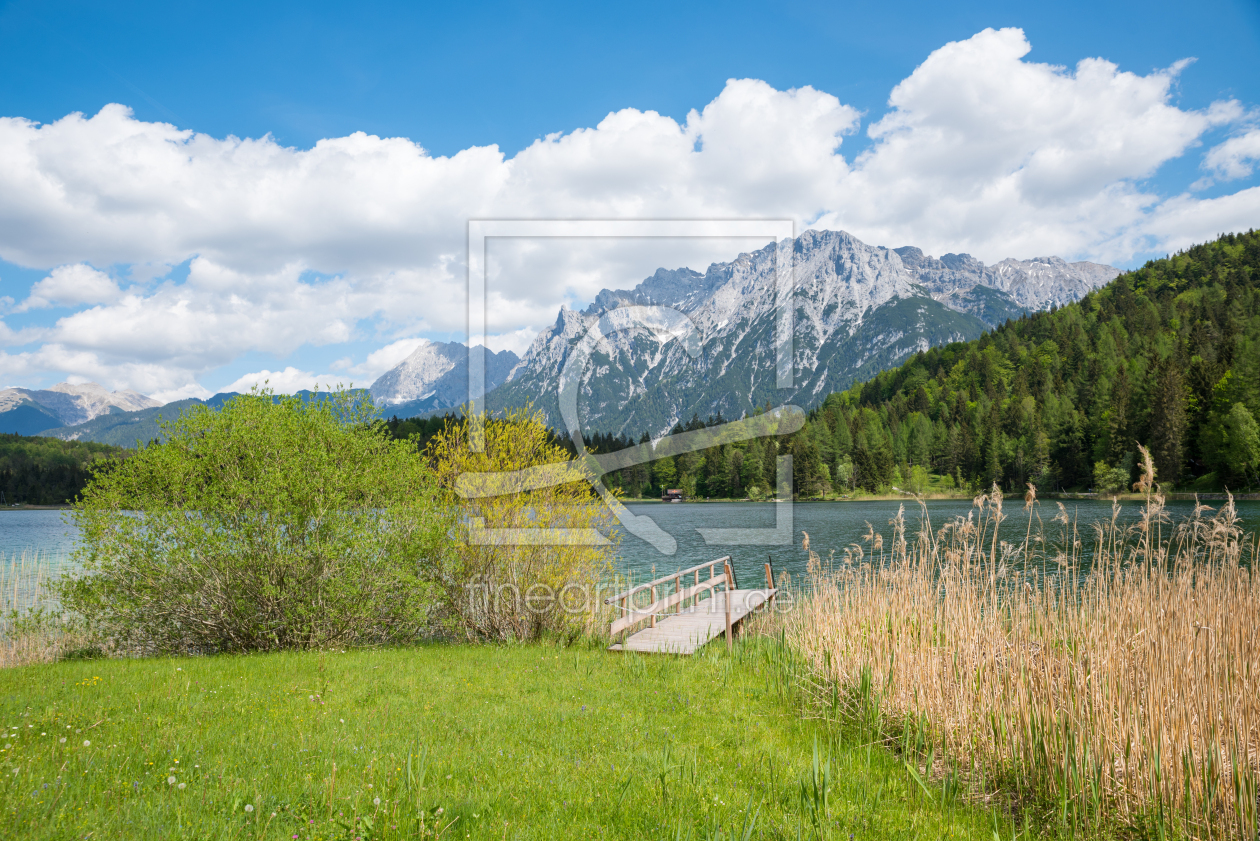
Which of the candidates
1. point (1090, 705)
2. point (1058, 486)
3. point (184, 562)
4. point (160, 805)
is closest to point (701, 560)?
point (184, 562)

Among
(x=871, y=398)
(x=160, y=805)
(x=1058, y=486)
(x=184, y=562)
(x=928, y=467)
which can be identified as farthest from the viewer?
(x=871, y=398)

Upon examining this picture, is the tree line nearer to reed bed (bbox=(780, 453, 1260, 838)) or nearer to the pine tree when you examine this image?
the pine tree

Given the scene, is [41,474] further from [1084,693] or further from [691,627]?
[1084,693]

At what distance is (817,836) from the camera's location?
432 centimetres

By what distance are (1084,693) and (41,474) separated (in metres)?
130

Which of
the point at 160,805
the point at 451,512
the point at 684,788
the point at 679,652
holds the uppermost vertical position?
the point at 451,512

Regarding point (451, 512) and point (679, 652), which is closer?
point (679, 652)

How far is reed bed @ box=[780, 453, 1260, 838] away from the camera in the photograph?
4523 mm

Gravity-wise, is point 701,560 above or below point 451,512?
below

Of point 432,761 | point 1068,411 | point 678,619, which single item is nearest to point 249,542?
point 432,761

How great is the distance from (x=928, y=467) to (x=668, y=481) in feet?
137

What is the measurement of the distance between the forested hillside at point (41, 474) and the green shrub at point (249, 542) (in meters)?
90.7

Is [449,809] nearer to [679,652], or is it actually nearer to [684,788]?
[684,788]

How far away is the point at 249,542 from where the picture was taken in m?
11.7
